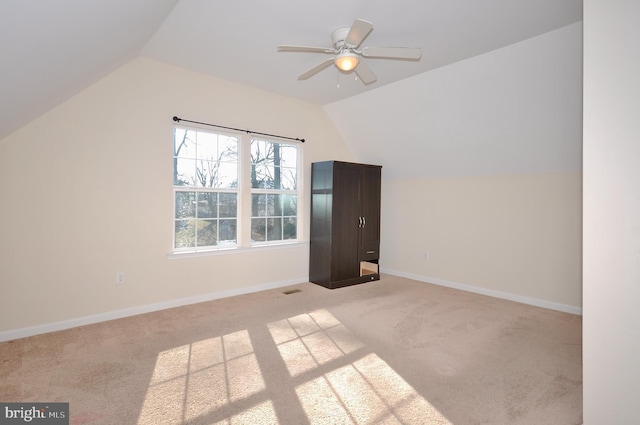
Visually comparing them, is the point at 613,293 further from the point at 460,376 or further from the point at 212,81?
the point at 212,81

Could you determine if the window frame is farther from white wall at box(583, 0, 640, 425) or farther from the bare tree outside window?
white wall at box(583, 0, 640, 425)

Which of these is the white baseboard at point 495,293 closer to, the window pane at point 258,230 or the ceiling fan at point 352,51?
the window pane at point 258,230

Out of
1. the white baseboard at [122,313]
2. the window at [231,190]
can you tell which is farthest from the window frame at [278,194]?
the white baseboard at [122,313]

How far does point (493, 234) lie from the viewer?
4.40 meters

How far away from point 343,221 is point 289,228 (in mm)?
824

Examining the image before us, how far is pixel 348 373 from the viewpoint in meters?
2.30

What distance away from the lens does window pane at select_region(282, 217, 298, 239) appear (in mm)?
4798

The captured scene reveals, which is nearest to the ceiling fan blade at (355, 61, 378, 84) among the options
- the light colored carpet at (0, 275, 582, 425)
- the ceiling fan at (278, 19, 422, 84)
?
the ceiling fan at (278, 19, 422, 84)

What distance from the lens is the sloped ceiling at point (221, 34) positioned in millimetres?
1641

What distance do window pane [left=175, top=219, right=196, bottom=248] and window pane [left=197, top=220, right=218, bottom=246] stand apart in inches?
2.8

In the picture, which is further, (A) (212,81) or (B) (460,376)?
(A) (212,81)

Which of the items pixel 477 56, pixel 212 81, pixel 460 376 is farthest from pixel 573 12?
pixel 212 81

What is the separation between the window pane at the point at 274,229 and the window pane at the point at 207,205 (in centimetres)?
82

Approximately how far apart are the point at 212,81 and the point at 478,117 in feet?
10.5
